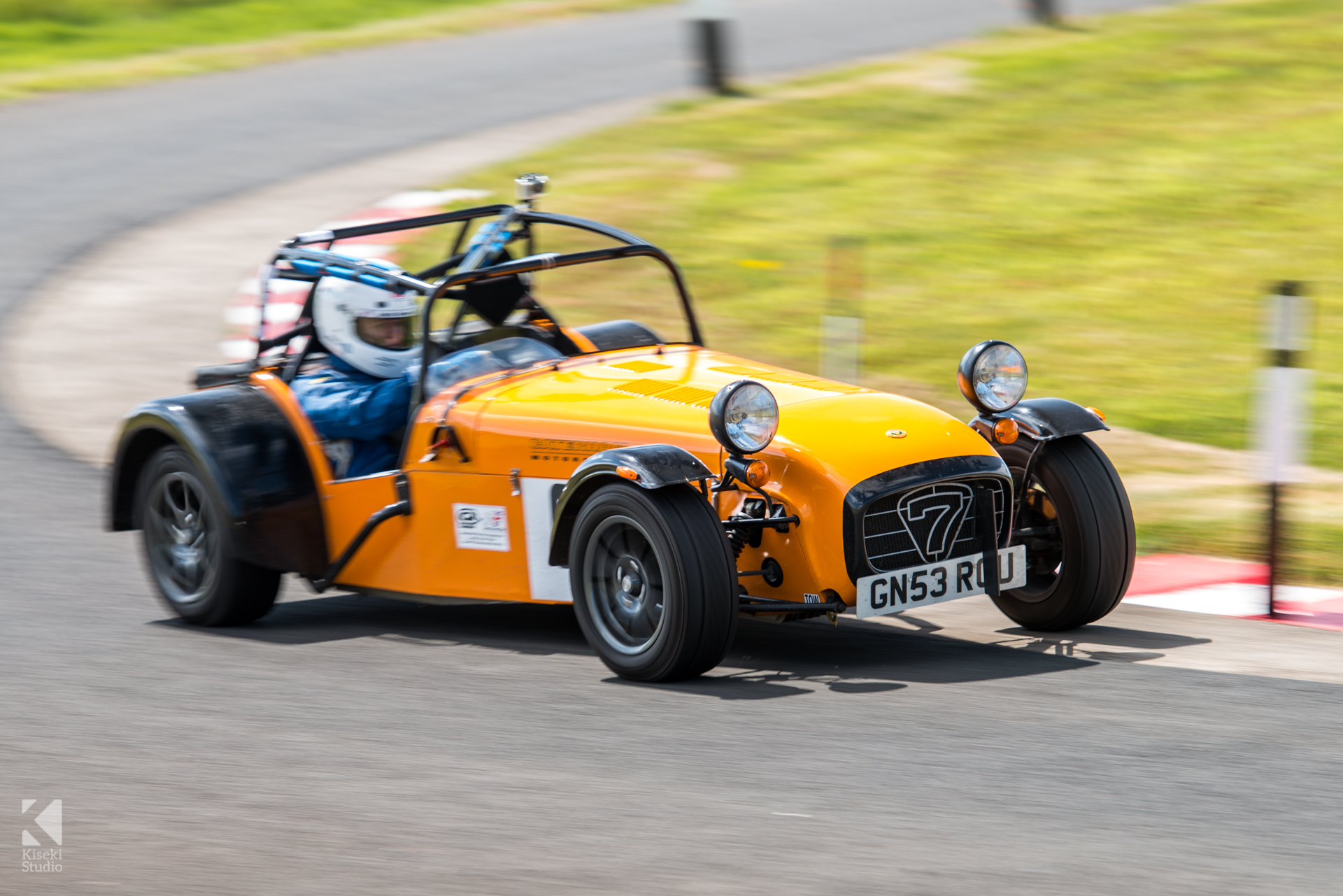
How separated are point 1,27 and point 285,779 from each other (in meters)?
25.8

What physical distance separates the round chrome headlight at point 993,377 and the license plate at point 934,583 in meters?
0.65

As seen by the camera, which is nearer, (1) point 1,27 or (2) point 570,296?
A: (2) point 570,296

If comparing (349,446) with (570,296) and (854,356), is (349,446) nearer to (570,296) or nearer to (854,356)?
(854,356)

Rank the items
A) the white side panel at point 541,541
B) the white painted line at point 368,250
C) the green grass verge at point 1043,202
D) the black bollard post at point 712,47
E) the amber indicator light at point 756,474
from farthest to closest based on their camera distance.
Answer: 1. the black bollard post at point 712,47
2. the white painted line at point 368,250
3. the green grass verge at point 1043,202
4. the white side panel at point 541,541
5. the amber indicator light at point 756,474

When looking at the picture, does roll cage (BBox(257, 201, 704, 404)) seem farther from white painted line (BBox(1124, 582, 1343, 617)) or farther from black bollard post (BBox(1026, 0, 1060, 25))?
black bollard post (BBox(1026, 0, 1060, 25))

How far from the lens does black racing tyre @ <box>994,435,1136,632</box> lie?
668 cm

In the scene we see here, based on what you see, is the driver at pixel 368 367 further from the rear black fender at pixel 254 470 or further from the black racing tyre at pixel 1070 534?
the black racing tyre at pixel 1070 534

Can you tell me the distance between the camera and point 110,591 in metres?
8.15

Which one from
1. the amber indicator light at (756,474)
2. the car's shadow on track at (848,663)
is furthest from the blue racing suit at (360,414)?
the amber indicator light at (756,474)

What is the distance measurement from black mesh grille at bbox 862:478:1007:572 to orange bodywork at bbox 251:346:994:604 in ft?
0.41

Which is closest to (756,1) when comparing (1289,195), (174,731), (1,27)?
(1,27)

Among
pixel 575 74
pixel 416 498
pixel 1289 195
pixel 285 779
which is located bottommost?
pixel 285 779

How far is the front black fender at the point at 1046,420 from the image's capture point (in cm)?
680

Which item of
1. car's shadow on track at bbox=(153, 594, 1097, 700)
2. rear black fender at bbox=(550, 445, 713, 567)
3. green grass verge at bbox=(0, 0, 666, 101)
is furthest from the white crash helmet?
green grass verge at bbox=(0, 0, 666, 101)
